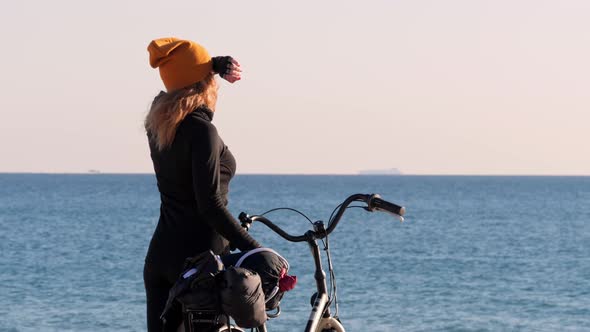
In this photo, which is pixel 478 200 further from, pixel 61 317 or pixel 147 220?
pixel 61 317

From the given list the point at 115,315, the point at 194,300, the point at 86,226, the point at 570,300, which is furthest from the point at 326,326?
the point at 86,226

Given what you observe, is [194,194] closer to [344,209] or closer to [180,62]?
[180,62]

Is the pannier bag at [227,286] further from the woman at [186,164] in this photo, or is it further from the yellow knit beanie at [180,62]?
the yellow knit beanie at [180,62]

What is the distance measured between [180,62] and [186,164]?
0.45m

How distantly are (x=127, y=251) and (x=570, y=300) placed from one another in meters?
20.6

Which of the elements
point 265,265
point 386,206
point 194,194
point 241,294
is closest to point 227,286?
point 241,294

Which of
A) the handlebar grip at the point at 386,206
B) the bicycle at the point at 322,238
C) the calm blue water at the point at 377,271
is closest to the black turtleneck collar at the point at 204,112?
the bicycle at the point at 322,238

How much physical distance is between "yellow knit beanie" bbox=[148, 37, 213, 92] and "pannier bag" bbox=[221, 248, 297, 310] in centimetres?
79

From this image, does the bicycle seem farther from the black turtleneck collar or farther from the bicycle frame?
the black turtleneck collar

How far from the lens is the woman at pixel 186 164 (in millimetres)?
4741

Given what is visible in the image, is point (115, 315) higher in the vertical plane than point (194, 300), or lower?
lower

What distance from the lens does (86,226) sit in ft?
208

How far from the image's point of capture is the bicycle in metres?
5.03

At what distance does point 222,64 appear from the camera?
488 centimetres
